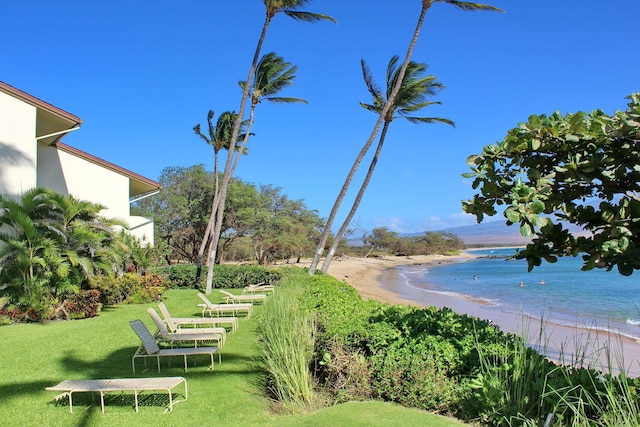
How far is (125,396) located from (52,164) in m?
13.4

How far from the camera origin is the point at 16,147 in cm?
1235

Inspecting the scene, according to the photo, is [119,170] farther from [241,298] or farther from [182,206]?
[182,206]

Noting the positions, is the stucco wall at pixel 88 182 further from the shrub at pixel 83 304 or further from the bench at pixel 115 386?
the bench at pixel 115 386

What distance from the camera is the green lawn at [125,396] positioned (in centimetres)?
486

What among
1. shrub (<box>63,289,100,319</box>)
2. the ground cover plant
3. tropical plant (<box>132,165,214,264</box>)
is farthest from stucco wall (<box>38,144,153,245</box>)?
tropical plant (<box>132,165,214,264</box>)

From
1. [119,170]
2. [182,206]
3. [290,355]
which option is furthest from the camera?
[182,206]

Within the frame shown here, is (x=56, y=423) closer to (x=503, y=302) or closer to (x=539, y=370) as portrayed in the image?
(x=539, y=370)

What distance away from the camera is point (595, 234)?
117 inches

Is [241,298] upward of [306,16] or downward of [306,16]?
downward

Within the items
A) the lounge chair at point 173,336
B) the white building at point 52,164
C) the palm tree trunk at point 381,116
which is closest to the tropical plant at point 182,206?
the white building at point 52,164

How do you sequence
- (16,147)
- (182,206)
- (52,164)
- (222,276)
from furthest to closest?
(182,206) → (222,276) → (52,164) → (16,147)

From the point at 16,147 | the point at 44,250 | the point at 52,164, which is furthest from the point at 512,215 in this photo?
the point at 52,164

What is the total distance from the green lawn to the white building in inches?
171

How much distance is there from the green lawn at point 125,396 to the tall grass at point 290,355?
0.89 feet
